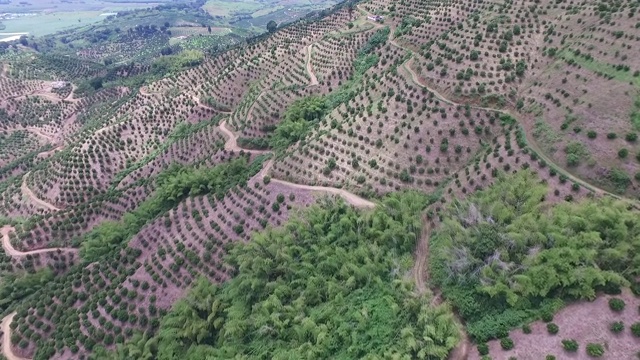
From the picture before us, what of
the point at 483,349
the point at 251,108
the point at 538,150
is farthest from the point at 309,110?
the point at 483,349

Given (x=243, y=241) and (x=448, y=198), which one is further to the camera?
(x=243, y=241)

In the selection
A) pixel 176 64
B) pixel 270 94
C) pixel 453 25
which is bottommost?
pixel 176 64

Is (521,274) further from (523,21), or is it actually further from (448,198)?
(523,21)

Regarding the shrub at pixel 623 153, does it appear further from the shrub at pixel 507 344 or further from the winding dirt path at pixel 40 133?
the winding dirt path at pixel 40 133

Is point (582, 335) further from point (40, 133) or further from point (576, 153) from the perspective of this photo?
point (40, 133)

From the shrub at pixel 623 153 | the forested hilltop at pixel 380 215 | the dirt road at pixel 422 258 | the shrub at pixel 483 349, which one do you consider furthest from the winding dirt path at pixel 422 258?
the shrub at pixel 623 153

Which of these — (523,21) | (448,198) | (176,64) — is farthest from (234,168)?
(176,64)
